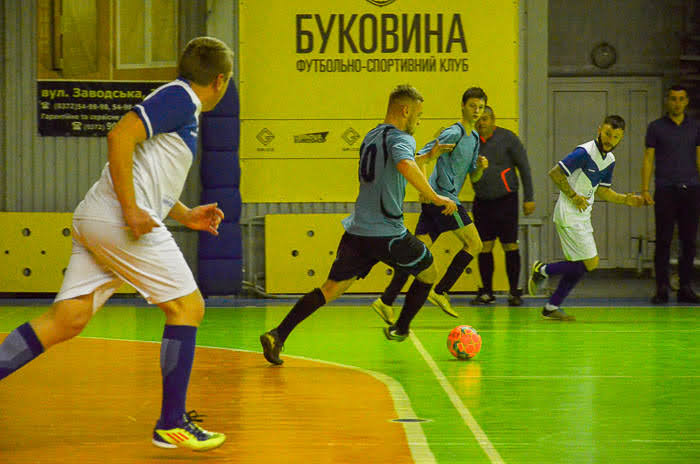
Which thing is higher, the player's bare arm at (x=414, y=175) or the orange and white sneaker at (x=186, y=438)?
the player's bare arm at (x=414, y=175)

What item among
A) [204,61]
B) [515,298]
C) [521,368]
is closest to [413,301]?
[521,368]

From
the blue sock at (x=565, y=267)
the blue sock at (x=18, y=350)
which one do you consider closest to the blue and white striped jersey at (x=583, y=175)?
the blue sock at (x=565, y=267)

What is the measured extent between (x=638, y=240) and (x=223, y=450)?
41.6 ft

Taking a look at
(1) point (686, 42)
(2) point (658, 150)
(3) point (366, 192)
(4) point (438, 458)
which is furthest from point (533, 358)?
(1) point (686, 42)

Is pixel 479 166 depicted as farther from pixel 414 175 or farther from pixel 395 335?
pixel 414 175

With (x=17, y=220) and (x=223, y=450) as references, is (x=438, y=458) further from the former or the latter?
(x=17, y=220)

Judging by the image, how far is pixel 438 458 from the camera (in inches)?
192

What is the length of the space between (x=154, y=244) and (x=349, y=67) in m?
9.41

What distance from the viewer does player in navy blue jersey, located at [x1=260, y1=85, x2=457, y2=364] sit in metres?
7.61

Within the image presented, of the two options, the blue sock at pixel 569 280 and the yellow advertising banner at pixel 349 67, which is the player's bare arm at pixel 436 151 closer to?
the blue sock at pixel 569 280

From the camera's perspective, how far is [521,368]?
25.6 feet

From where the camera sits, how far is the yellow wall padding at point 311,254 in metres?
13.8

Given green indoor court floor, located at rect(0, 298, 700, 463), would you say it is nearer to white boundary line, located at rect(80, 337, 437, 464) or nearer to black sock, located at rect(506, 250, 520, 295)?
white boundary line, located at rect(80, 337, 437, 464)

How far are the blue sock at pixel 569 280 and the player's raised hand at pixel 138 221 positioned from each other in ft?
21.8
